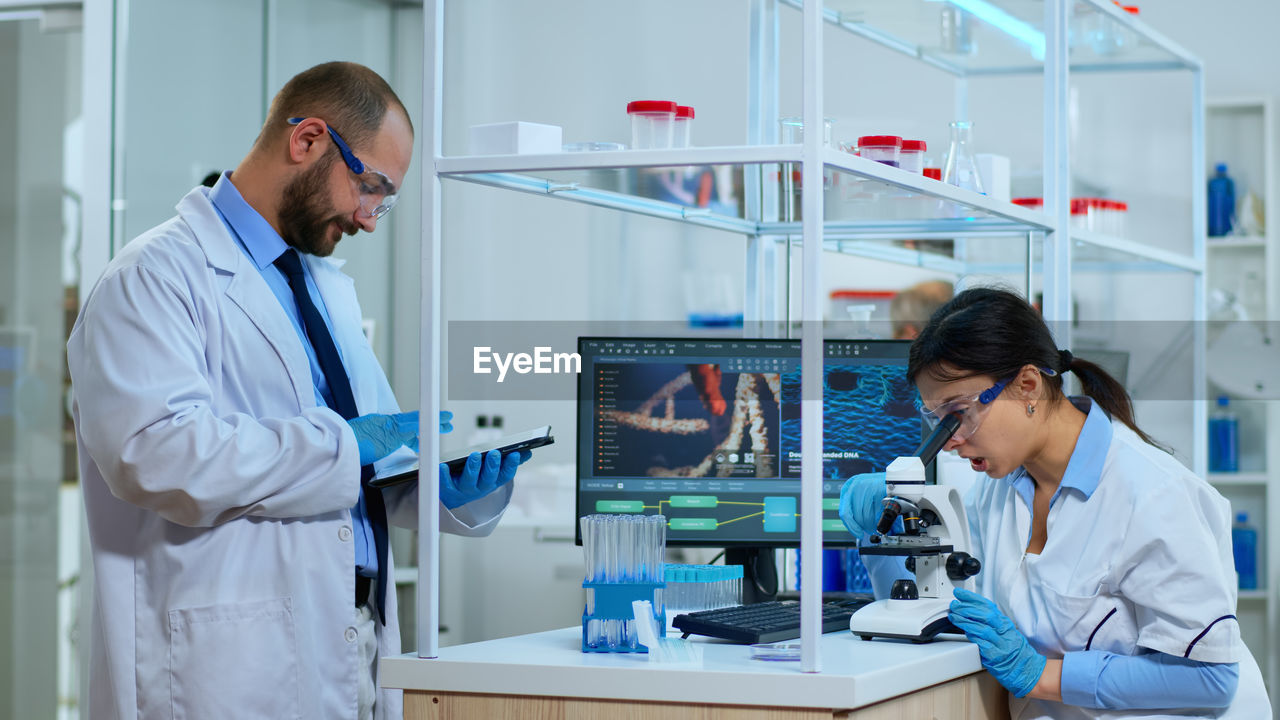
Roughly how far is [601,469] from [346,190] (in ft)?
2.14

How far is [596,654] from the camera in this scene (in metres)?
1.70

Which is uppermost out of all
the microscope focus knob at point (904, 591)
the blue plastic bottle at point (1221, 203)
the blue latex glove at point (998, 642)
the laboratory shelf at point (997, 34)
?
the laboratory shelf at point (997, 34)

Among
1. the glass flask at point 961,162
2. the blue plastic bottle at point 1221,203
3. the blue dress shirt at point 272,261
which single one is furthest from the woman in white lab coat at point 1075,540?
the blue plastic bottle at point 1221,203

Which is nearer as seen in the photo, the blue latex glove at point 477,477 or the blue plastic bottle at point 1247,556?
the blue latex glove at point 477,477

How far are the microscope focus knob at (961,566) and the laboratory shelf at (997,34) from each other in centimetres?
114

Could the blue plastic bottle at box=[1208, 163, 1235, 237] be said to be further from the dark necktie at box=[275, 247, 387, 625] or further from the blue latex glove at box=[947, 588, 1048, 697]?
the dark necktie at box=[275, 247, 387, 625]

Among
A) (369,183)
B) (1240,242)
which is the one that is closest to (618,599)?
(369,183)

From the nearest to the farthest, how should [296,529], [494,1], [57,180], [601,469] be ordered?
[296,529] → [601,469] → [57,180] → [494,1]

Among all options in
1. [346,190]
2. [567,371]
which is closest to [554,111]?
[567,371]

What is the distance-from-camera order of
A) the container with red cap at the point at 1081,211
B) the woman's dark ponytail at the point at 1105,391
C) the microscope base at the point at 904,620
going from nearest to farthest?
the microscope base at the point at 904,620, the woman's dark ponytail at the point at 1105,391, the container with red cap at the point at 1081,211

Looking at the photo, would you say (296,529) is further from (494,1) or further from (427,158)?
(494,1)

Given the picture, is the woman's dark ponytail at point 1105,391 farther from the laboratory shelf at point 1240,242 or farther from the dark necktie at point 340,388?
the laboratory shelf at point 1240,242

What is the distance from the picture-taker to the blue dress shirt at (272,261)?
6.60 ft

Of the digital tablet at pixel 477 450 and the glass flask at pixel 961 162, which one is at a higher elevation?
the glass flask at pixel 961 162
